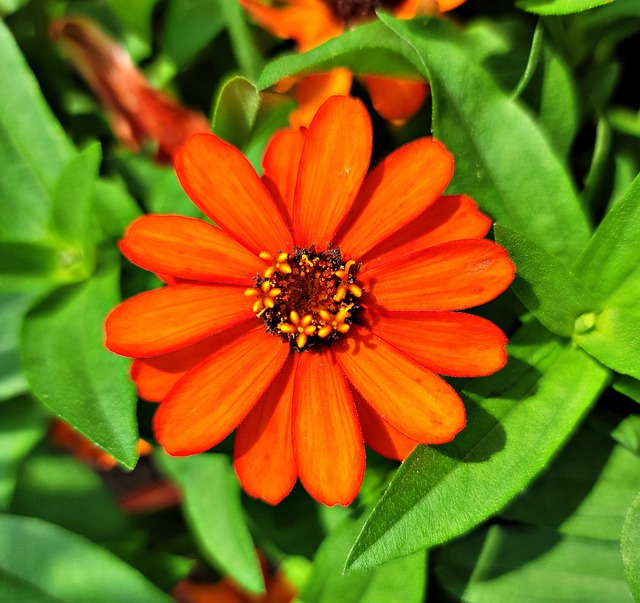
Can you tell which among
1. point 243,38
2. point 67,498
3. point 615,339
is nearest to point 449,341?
point 615,339

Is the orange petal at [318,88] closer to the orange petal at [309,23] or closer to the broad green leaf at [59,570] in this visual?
the orange petal at [309,23]

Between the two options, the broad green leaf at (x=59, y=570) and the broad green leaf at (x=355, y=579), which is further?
the broad green leaf at (x=59, y=570)

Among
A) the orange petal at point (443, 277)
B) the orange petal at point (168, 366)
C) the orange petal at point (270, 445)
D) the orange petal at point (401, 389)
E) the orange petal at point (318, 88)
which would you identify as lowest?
the orange petal at point (270, 445)

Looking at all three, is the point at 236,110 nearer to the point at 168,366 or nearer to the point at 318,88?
the point at 318,88

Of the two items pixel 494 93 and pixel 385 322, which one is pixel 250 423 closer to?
pixel 385 322

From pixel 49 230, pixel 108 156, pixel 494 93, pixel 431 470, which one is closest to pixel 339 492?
pixel 431 470

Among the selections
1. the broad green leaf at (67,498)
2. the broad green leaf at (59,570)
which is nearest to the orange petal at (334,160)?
the broad green leaf at (59,570)
